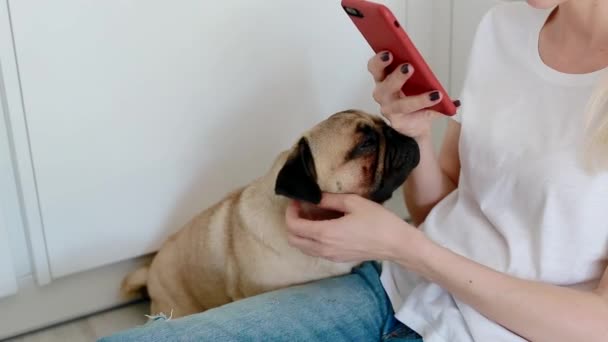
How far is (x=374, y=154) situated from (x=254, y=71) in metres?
0.47

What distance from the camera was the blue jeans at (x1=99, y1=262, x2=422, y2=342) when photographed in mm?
1064

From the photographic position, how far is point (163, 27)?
1466 mm

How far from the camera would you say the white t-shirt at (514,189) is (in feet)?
3.34

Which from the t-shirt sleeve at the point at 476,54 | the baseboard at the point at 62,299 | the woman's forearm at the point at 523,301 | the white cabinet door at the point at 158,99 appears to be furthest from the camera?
the baseboard at the point at 62,299

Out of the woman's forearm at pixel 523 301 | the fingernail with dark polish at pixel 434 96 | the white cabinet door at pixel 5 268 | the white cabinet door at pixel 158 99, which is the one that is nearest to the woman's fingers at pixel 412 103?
the fingernail with dark polish at pixel 434 96

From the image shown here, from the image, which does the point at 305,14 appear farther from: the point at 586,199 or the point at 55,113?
the point at 586,199

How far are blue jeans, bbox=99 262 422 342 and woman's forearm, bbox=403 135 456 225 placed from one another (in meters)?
0.16

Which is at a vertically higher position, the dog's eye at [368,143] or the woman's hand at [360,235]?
the dog's eye at [368,143]

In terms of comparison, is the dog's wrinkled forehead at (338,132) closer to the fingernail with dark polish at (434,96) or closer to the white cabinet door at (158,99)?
the fingernail with dark polish at (434,96)

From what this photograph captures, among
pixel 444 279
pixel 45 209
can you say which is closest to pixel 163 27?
pixel 45 209

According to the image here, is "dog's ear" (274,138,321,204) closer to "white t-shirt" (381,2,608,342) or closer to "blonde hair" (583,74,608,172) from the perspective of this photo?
"white t-shirt" (381,2,608,342)

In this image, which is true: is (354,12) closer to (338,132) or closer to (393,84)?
(393,84)

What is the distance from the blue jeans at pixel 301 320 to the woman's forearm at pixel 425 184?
16 cm

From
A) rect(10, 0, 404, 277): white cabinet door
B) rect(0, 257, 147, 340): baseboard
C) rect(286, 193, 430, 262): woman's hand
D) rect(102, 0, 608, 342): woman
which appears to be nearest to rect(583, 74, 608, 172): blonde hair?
rect(102, 0, 608, 342): woman
